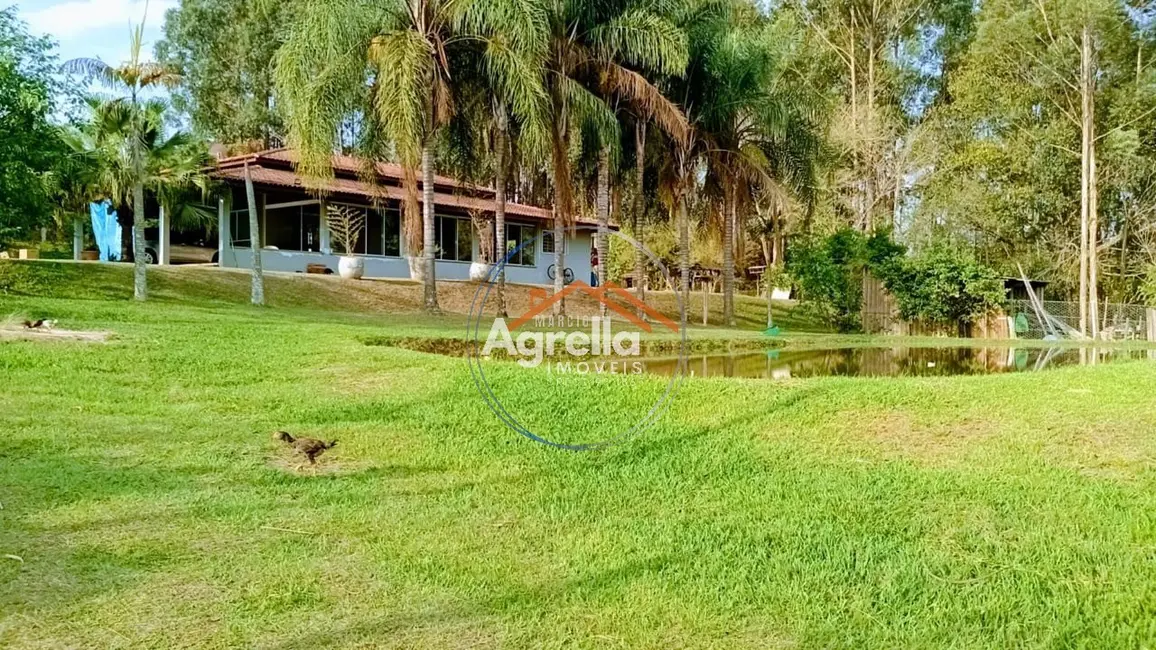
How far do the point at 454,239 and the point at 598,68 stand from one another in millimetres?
10368

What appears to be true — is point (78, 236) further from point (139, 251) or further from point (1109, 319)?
point (1109, 319)

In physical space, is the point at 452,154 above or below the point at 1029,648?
above

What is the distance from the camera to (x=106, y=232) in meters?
23.5

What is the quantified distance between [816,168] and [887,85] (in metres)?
16.6

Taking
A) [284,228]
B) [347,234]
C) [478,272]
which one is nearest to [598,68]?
[347,234]

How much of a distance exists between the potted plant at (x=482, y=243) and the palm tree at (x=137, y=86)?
37.8 feet

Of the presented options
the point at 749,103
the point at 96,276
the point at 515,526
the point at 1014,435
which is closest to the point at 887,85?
the point at 749,103

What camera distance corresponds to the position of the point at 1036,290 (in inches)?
1096

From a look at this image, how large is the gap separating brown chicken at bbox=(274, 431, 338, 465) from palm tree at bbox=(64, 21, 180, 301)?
11538 mm

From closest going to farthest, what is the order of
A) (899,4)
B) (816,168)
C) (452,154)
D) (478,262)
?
(452,154) → (816,168) → (478,262) → (899,4)

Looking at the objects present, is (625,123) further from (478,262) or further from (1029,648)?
(1029,648)

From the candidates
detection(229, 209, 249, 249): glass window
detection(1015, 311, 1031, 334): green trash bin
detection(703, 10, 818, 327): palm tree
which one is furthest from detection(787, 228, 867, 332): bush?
detection(229, 209, 249, 249): glass window

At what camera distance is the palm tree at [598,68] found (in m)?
17.6

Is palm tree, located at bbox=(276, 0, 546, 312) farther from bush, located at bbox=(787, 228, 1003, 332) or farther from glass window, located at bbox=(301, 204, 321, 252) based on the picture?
bush, located at bbox=(787, 228, 1003, 332)
